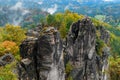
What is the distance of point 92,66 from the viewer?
229ft

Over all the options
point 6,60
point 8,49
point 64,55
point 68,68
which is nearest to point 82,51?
point 64,55

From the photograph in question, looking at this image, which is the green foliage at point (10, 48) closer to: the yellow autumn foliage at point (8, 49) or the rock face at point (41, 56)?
the yellow autumn foliage at point (8, 49)

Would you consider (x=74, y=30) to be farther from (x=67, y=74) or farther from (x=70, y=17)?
(x=70, y=17)

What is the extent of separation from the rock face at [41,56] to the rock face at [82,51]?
11622 mm

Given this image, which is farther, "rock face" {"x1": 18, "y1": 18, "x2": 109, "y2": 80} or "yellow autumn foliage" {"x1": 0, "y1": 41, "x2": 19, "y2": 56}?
"yellow autumn foliage" {"x1": 0, "y1": 41, "x2": 19, "y2": 56}

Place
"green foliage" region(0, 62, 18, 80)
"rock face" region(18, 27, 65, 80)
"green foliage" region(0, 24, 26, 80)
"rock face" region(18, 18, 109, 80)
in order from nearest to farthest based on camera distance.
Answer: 1. "green foliage" region(0, 62, 18, 80)
2. "green foliage" region(0, 24, 26, 80)
3. "rock face" region(18, 27, 65, 80)
4. "rock face" region(18, 18, 109, 80)

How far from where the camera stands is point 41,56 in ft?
174

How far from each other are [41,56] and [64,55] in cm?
1252

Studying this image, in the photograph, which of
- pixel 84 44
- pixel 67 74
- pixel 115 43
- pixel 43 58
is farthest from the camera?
pixel 115 43

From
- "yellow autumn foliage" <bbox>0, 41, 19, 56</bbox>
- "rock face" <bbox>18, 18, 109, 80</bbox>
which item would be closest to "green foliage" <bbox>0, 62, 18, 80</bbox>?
"rock face" <bbox>18, 18, 109, 80</bbox>

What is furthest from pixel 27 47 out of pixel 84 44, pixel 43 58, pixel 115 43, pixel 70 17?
pixel 115 43

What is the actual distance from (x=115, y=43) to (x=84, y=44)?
9747 cm

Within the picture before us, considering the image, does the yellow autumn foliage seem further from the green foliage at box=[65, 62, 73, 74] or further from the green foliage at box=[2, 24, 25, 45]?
the green foliage at box=[2, 24, 25, 45]

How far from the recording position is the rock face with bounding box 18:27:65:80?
52938 mm
